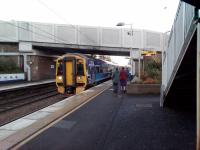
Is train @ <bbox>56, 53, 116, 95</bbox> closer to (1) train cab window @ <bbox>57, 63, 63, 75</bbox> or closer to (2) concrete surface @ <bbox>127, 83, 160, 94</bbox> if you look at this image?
(1) train cab window @ <bbox>57, 63, 63, 75</bbox>

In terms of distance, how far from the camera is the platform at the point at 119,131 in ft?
24.8

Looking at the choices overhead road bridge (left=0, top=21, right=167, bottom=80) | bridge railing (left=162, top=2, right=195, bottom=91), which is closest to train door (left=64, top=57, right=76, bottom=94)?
bridge railing (left=162, top=2, right=195, bottom=91)

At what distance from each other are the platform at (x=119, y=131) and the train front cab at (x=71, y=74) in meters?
12.6

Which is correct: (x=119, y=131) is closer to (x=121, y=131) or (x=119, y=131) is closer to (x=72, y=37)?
(x=121, y=131)

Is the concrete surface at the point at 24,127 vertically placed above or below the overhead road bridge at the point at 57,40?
below

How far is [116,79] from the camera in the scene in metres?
21.2

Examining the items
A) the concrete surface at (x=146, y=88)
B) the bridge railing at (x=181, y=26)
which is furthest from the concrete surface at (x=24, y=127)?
the concrete surface at (x=146, y=88)

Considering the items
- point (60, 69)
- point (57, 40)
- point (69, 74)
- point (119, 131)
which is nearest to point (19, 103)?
→ point (60, 69)

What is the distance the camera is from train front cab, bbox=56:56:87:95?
25.2 meters

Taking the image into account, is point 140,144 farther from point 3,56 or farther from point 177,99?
point 3,56

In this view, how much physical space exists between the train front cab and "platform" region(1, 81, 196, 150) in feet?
41.2

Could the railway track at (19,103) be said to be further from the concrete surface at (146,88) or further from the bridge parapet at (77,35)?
the bridge parapet at (77,35)

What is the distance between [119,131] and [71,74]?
16.7m

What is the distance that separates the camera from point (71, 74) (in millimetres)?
25438
